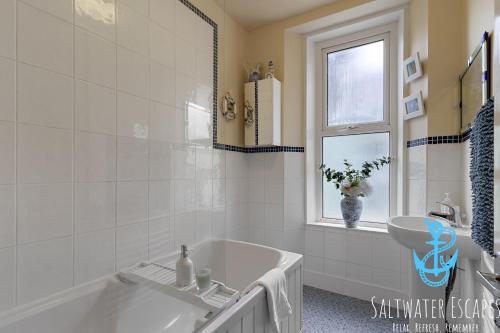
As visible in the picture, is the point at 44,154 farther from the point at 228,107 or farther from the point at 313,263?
the point at 313,263

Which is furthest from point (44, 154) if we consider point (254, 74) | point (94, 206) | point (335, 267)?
point (335, 267)

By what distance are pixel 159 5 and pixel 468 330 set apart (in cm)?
276

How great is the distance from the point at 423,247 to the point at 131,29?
6.90 feet

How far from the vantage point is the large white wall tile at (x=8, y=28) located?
40.1 inches

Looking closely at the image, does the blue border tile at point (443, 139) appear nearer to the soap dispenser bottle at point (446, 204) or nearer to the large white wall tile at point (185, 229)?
the soap dispenser bottle at point (446, 204)

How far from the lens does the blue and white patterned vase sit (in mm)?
2309

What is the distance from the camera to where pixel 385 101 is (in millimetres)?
2359

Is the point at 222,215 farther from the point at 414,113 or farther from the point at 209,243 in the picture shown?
the point at 414,113

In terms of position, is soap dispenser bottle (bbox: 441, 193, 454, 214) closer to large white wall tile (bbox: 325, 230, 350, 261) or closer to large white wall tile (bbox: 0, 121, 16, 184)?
large white wall tile (bbox: 325, 230, 350, 261)

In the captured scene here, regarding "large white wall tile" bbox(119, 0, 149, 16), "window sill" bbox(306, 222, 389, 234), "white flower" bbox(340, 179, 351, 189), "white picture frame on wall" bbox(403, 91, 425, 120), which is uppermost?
"large white wall tile" bbox(119, 0, 149, 16)

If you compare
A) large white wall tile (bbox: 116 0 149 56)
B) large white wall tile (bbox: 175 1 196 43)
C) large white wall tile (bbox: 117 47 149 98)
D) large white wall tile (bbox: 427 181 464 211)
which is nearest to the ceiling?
large white wall tile (bbox: 175 1 196 43)

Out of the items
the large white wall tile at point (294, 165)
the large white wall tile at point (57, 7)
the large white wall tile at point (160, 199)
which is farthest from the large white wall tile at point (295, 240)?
the large white wall tile at point (57, 7)

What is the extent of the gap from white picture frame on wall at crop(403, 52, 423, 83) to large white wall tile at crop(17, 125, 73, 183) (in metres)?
2.34

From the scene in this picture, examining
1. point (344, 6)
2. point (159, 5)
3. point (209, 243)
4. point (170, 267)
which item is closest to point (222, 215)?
point (209, 243)
